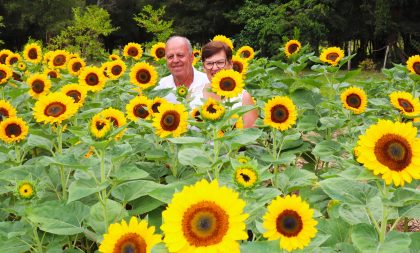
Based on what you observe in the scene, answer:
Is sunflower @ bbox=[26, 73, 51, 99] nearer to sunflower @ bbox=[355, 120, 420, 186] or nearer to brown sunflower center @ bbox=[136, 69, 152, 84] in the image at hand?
brown sunflower center @ bbox=[136, 69, 152, 84]

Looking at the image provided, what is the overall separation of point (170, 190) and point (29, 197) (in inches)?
24.1

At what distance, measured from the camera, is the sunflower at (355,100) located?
3289 mm

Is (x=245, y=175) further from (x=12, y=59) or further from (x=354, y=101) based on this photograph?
(x=12, y=59)

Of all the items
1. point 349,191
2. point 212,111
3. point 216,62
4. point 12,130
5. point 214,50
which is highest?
point 214,50

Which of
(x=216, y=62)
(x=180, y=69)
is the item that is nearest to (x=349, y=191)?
(x=216, y=62)

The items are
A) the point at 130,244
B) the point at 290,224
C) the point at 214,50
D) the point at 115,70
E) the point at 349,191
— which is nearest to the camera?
the point at 290,224

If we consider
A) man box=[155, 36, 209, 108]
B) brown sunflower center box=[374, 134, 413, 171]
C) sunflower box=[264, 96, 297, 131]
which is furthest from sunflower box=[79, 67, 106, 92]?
brown sunflower center box=[374, 134, 413, 171]

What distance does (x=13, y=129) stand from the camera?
9.39ft

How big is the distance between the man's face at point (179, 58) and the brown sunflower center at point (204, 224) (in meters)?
3.19

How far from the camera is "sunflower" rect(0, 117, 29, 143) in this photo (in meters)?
2.82

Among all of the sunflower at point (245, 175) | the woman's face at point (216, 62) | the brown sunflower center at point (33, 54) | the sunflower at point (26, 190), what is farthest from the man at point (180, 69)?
the sunflower at point (245, 175)

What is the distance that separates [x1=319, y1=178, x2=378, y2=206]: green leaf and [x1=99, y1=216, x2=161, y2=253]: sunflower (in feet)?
2.10

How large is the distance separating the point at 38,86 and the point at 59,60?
1428 mm

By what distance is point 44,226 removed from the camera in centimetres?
212
